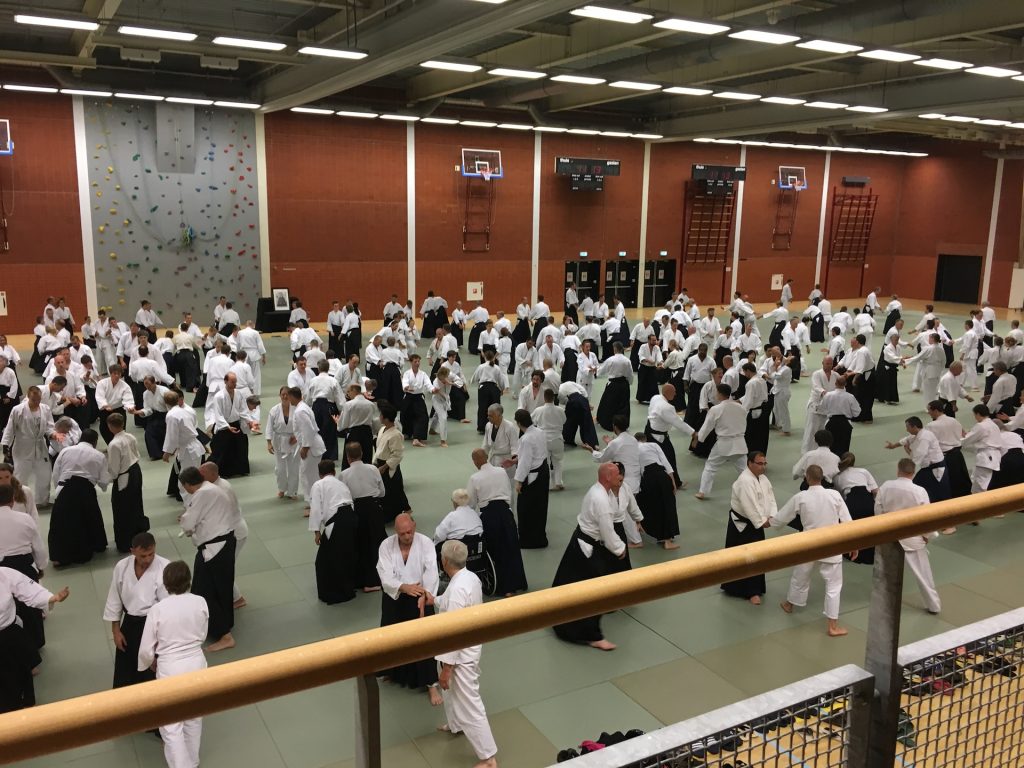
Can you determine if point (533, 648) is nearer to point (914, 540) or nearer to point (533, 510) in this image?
point (533, 510)

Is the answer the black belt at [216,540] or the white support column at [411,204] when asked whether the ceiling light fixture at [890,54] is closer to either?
the black belt at [216,540]

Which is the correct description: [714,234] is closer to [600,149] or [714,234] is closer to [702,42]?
[600,149]

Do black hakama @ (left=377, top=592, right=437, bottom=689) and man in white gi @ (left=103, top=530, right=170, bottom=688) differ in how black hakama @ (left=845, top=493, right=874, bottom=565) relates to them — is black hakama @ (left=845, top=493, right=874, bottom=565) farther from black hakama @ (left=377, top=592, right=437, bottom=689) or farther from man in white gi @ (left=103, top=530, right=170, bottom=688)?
man in white gi @ (left=103, top=530, right=170, bottom=688)

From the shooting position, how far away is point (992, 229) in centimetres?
3559

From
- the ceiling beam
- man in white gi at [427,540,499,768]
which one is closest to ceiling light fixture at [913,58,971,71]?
the ceiling beam

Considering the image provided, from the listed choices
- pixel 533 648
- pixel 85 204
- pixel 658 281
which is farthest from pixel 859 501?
pixel 658 281

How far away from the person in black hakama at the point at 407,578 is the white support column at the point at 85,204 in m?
19.9

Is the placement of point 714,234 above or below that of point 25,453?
above

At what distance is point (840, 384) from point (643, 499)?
499 centimetres

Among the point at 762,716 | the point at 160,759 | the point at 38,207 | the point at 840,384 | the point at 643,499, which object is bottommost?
the point at 160,759

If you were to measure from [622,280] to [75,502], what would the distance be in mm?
25563

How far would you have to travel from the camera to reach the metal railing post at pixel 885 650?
5.70ft

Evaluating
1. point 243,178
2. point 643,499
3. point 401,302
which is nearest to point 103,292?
point 243,178

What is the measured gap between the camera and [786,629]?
815 centimetres
